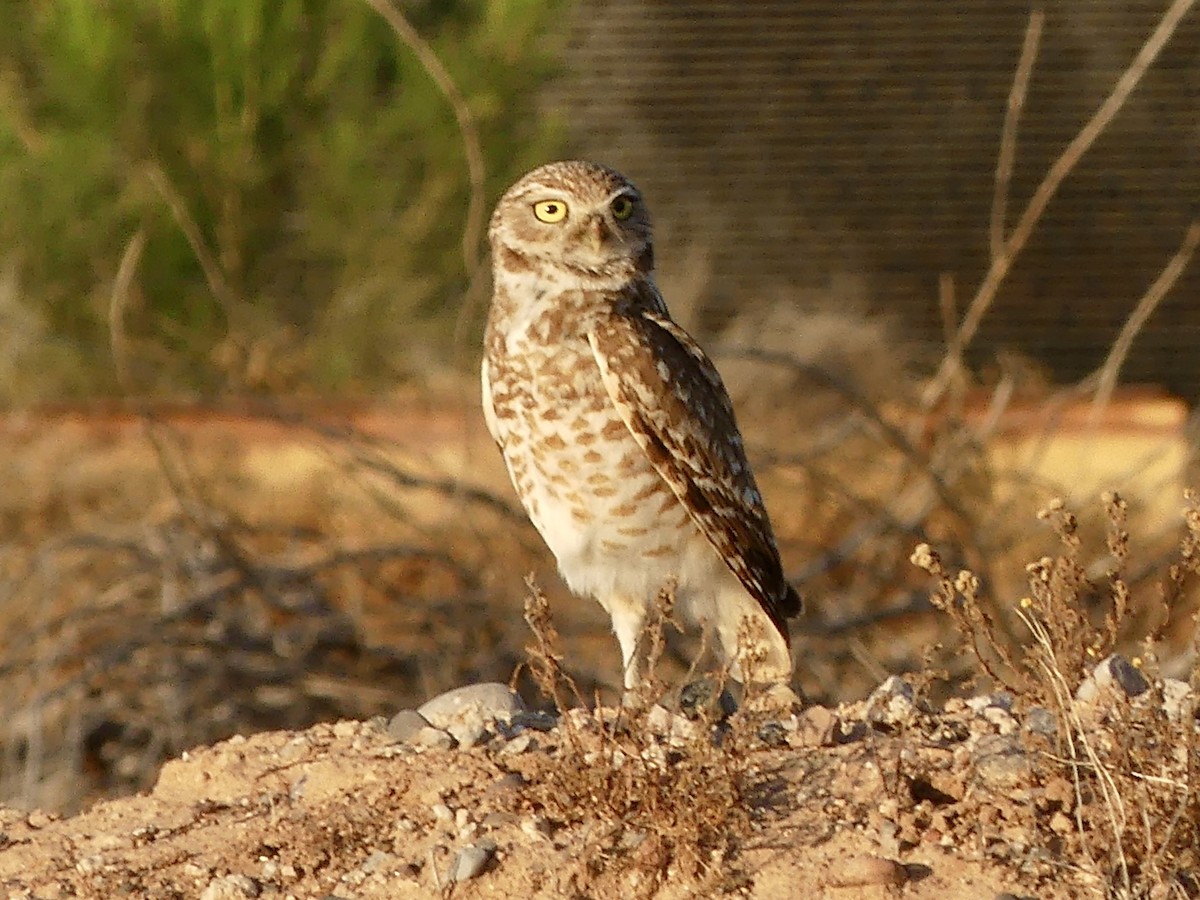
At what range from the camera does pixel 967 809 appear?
332 centimetres

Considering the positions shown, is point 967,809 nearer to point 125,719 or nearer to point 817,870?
point 817,870

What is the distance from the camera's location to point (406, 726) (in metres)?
3.86

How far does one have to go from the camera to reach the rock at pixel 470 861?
322 cm

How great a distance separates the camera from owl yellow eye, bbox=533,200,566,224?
4.74 m

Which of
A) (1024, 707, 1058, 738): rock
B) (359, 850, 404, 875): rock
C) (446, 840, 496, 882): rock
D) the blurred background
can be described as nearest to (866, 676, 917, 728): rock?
(1024, 707, 1058, 738): rock

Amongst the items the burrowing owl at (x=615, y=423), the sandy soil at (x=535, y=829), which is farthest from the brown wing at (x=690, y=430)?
the sandy soil at (x=535, y=829)

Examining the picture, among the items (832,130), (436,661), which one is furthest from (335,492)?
(832,130)

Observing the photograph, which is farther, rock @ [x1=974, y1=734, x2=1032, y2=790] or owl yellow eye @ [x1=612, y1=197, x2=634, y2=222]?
owl yellow eye @ [x1=612, y1=197, x2=634, y2=222]

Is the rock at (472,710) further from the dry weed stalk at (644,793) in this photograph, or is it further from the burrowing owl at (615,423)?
the burrowing owl at (615,423)

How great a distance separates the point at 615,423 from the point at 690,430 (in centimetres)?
20

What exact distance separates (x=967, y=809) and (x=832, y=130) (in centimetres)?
818

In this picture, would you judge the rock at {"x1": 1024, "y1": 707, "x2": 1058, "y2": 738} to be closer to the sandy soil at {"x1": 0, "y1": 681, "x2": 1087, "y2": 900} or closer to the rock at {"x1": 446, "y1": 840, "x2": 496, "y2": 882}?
the sandy soil at {"x1": 0, "y1": 681, "x2": 1087, "y2": 900}

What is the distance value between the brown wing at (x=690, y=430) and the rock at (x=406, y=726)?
36.7 inches

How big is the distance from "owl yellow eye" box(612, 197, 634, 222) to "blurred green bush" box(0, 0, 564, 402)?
588 cm
